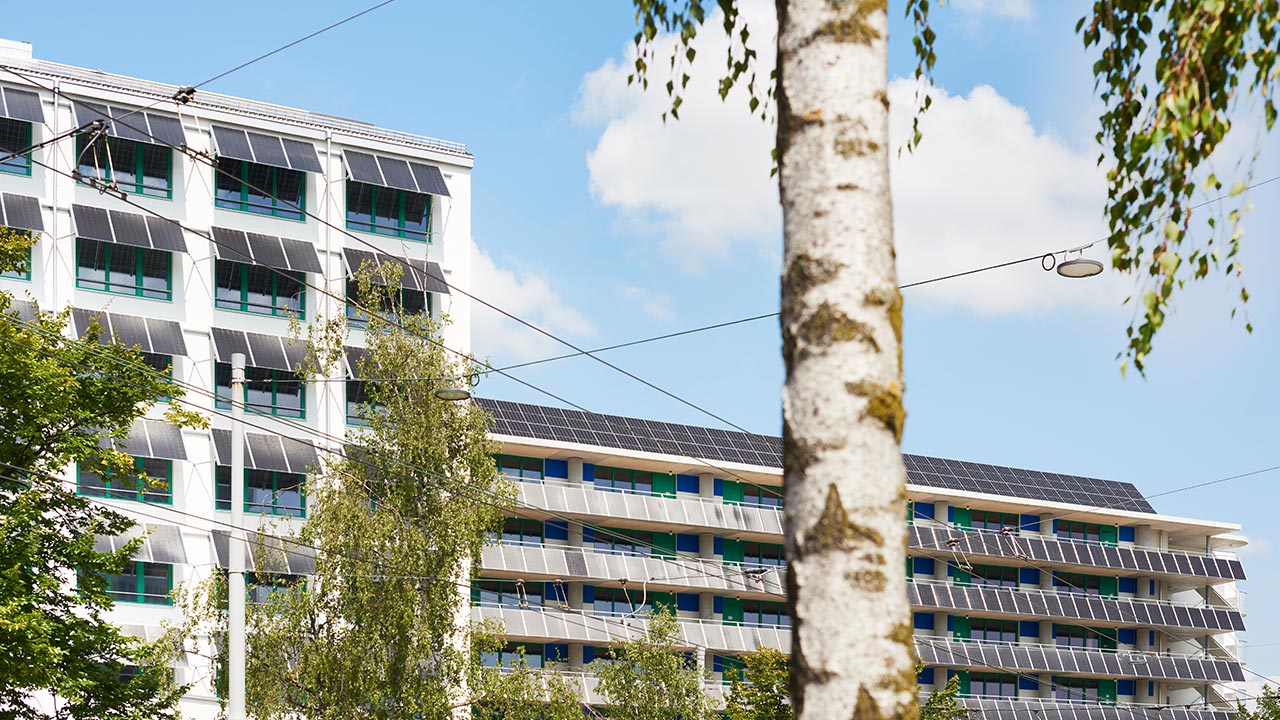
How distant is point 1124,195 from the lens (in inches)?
294

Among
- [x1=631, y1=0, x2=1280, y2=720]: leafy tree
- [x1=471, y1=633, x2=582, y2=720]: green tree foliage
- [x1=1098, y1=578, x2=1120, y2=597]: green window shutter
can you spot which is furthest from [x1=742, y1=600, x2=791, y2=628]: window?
[x1=631, y1=0, x2=1280, y2=720]: leafy tree

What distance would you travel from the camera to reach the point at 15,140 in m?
53.0

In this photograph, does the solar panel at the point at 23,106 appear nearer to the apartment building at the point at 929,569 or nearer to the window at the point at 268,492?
the window at the point at 268,492

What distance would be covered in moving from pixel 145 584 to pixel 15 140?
584 inches

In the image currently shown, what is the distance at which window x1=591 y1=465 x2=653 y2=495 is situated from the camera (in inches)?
2749

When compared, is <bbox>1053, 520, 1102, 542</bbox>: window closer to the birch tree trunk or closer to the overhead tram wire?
the overhead tram wire

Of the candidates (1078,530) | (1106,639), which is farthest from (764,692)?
(1078,530)

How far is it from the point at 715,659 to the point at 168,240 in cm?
2927

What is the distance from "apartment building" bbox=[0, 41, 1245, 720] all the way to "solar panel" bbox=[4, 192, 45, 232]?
0.31ft

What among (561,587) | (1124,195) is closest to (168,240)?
(561,587)

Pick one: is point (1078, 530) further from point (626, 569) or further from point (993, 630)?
point (626, 569)

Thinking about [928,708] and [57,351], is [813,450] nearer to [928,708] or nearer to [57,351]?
[57,351]

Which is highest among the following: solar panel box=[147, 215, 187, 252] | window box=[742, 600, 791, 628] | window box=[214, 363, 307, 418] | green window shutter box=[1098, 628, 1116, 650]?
solar panel box=[147, 215, 187, 252]

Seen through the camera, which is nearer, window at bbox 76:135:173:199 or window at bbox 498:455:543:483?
window at bbox 76:135:173:199
